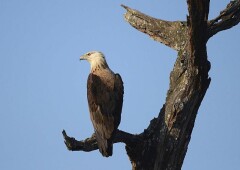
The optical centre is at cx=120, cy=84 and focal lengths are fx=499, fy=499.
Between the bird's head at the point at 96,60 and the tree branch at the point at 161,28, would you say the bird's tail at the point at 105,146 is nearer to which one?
the tree branch at the point at 161,28

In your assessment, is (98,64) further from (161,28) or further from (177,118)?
(177,118)

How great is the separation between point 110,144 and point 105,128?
0.28 metres

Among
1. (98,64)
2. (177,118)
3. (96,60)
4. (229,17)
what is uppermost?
(96,60)

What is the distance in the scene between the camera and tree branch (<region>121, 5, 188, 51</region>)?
694 cm

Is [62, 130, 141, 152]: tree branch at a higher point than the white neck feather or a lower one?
lower

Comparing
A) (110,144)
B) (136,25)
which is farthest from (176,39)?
(110,144)

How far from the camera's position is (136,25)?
798 centimetres

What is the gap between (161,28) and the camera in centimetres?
747

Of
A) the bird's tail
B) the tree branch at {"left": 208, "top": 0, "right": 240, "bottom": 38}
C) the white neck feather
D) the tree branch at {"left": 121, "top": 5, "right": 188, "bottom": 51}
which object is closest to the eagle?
the bird's tail

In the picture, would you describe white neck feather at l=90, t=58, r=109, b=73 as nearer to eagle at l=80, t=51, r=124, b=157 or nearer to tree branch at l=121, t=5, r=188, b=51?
eagle at l=80, t=51, r=124, b=157

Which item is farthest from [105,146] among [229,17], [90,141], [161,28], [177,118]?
[229,17]

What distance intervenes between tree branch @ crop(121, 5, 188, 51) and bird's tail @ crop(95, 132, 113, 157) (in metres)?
1.59

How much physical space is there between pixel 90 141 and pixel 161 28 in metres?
2.04

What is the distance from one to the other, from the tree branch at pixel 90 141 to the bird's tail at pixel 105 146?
96 millimetres
